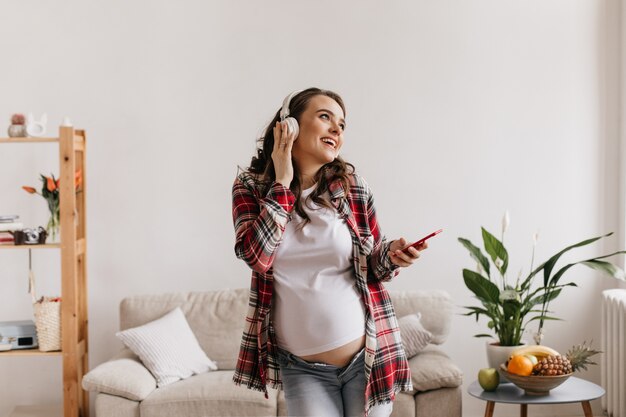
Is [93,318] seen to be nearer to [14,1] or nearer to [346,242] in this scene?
[14,1]

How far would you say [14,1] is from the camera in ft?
12.9

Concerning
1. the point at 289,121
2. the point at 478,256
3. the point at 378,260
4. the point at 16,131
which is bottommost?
the point at 478,256

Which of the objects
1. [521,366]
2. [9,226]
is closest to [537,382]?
[521,366]

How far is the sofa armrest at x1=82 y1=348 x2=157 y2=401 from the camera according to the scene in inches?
125

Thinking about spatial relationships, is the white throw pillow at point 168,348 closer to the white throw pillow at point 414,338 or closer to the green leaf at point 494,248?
the white throw pillow at point 414,338

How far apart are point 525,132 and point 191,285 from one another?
1913 millimetres

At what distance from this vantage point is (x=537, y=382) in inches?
114

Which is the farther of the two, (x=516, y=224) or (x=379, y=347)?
(x=516, y=224)

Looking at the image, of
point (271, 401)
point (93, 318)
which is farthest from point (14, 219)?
point (271, 401)

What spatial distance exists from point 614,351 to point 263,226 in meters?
2.39

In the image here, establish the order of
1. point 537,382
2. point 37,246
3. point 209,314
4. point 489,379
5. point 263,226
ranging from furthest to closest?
point 209,314, point 37,246, point 489,379, point 537,382, point 263,226

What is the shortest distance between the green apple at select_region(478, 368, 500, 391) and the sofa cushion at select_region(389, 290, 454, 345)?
23.7 inches

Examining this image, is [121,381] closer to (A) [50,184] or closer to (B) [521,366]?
(A) [50,184]

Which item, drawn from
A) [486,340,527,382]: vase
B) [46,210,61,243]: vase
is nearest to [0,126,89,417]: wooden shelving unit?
[46,210,61,243]: vase
